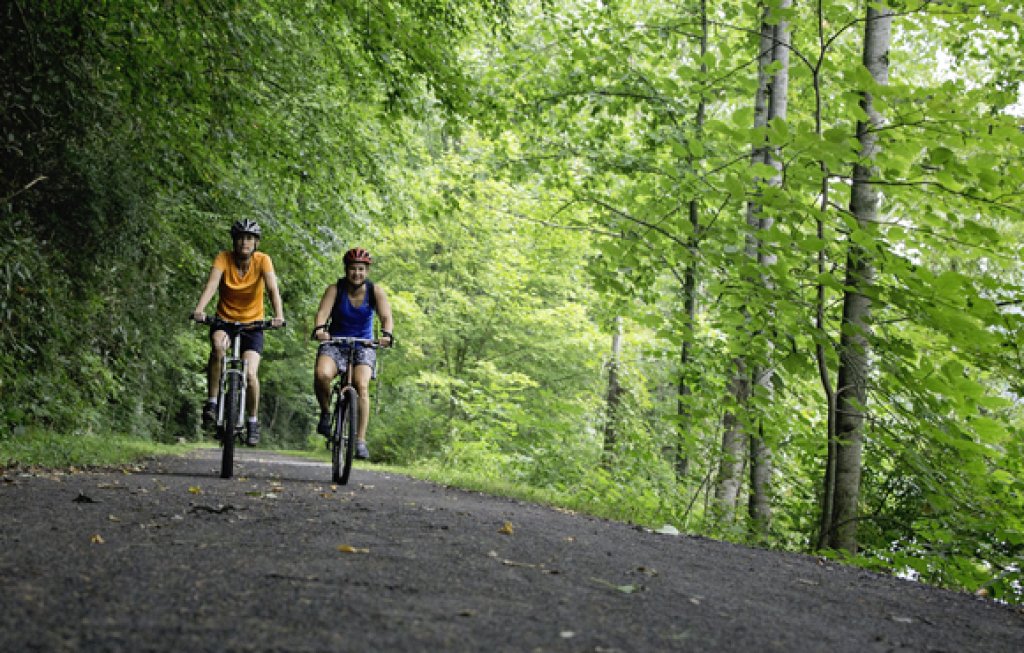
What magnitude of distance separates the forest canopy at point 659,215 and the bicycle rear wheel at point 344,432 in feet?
8.93

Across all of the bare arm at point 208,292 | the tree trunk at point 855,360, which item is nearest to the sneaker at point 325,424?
the bare arm at point 208,292

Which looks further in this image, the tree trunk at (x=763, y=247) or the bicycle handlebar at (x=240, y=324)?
the bicycle handlebar at (x=240, y=324)

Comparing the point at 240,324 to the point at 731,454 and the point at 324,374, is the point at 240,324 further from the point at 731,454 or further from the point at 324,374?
the point at 731,454

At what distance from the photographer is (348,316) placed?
816 centimetres

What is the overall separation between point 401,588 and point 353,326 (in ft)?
16.6

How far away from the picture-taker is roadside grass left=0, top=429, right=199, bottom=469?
7848 mm

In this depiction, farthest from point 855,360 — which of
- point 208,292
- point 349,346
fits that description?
point 208,292

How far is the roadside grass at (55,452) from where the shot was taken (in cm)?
785

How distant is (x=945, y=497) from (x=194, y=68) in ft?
28.1

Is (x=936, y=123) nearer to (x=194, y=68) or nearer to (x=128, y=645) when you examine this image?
(x=128, y=645)

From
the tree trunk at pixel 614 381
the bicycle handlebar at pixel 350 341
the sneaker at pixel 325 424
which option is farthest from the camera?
the tree trunk at pixel 614 381

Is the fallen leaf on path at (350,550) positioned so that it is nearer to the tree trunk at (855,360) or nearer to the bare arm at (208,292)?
the bare arm at (208,292)

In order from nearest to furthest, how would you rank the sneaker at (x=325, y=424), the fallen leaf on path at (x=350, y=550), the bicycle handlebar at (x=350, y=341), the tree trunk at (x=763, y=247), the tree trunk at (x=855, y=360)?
the fallen leaf on path at (x=350, y=550) < the tree trunk at (x=855, y=360) < the tree trunk at (x=763, y=247) < the bicycle handlebar at (x=350, y=341) < the sneaker at (x=325, y=424)

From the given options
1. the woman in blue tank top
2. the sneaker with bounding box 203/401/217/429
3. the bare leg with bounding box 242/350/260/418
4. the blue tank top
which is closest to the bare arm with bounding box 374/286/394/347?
the woman in blue tank top
